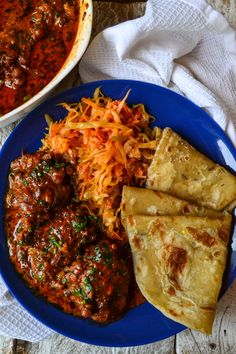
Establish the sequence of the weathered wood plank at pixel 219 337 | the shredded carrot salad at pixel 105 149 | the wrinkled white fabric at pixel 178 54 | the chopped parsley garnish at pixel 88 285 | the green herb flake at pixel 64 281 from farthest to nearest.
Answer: the weathered wood plank at pixel 219 337
the wrinkled white fabric at pixel 178 54
the shredded carrot salad at pixel 105 149
the green herb flake at pixel 64 281
the chopped parsley garnish at pixel 88 285

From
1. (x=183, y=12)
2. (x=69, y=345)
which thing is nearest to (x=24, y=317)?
(x=69, y=345)

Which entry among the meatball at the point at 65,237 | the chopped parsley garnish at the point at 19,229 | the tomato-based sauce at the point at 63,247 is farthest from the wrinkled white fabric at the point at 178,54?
the chopped parsley garnish at the point at 19,229

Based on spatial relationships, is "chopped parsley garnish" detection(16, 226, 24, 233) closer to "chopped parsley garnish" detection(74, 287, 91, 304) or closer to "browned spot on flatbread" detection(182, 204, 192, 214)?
"chopped parsley garnish" detection(74, 287, 91, 304)

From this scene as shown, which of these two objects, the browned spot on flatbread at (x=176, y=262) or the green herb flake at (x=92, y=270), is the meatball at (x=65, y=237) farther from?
the browned spot on flatbread at (x=176, y=262)

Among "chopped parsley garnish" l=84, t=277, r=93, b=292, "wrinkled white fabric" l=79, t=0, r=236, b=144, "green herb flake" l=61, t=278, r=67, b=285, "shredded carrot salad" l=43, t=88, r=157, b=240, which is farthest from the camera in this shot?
"wrinkled white fabric" l=79, t=0, r=236, b=144

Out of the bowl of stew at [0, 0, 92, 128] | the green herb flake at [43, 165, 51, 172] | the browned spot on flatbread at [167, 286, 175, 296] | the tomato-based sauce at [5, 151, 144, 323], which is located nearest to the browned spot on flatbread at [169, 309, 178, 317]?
the browned spot on flatbread at [167, 286, 175, 296]

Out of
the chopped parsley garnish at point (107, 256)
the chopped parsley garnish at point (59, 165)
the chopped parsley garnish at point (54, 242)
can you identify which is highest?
the chopped parsley garnish at point (59, 165)

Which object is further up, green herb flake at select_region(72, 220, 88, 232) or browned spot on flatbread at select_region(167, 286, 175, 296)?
green herb flake at select_region(72, 220, 88, 232)
